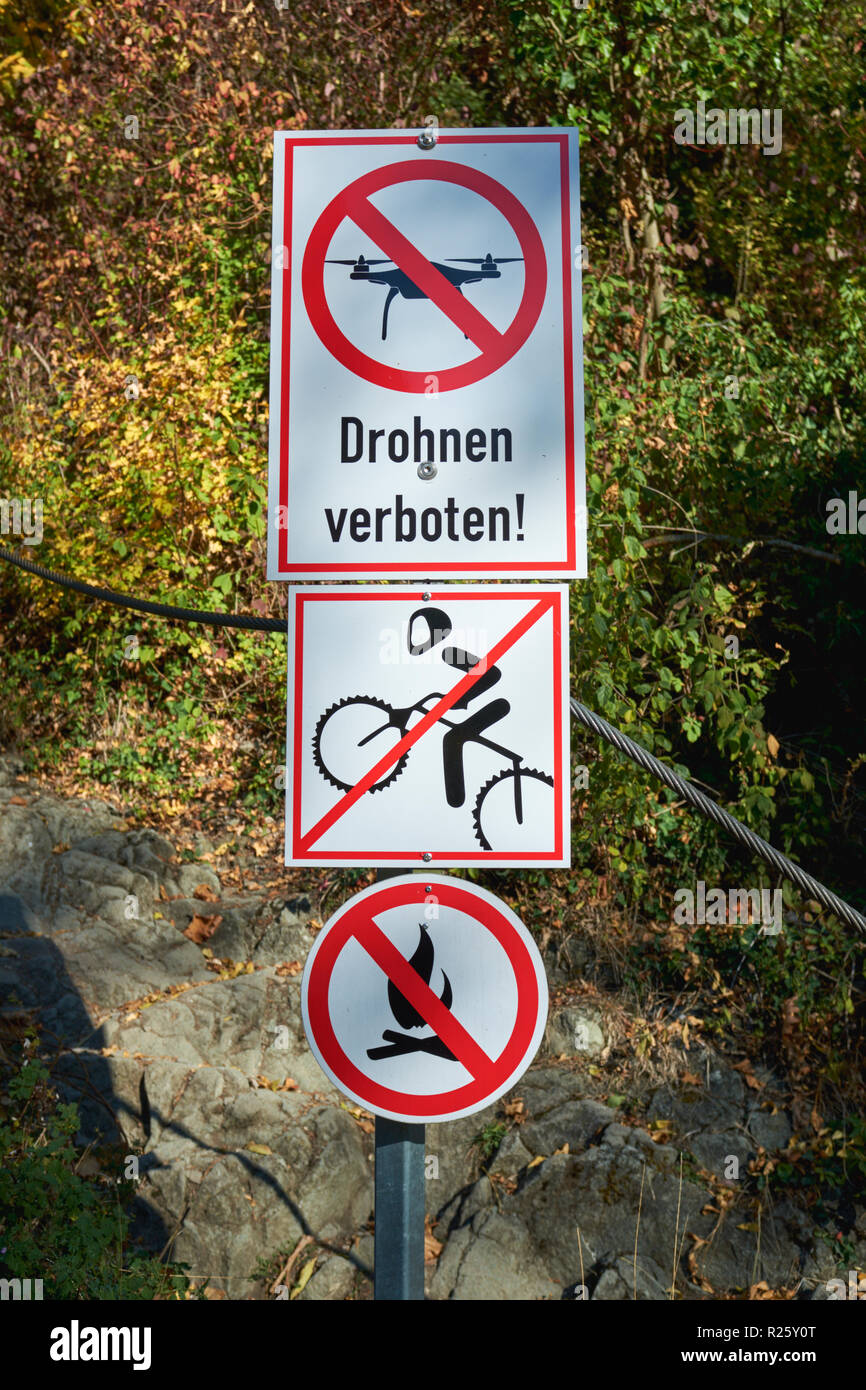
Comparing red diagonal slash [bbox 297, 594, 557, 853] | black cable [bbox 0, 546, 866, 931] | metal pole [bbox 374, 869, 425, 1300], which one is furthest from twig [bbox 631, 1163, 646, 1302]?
red diagonal slash [bbox 297, 594, 557, 853]

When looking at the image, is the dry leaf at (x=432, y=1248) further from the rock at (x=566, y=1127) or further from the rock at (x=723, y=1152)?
the rock at (x=723, y=1152)

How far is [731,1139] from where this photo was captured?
4.91m

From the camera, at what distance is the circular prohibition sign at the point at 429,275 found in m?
2.05

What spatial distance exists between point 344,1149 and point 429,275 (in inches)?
150

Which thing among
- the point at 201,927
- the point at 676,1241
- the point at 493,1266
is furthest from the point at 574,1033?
the point at 201,927

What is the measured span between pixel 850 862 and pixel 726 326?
11.1 feet

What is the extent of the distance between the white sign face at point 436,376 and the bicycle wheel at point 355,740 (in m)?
0.25

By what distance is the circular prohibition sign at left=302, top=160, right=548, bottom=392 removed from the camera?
2.05 meters

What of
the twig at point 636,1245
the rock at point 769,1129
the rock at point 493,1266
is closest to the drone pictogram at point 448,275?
the twig at point 636,1245

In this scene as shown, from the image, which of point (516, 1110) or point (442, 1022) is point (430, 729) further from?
point (516, 1110)

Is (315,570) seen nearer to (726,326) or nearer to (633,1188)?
(633,1188)

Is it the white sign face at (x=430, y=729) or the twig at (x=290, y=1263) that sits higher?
the white sign face at (x=430, y=729)

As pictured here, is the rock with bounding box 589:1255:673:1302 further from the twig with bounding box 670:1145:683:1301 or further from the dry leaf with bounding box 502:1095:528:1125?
the dry leaf with bounding box 502:1095:528:1125

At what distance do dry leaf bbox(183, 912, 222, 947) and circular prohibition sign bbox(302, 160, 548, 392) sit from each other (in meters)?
4.64
